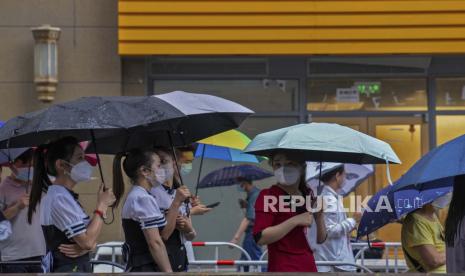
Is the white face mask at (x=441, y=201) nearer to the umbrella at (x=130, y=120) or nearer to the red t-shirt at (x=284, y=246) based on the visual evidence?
the red t-shirt at (x=284, y=246)

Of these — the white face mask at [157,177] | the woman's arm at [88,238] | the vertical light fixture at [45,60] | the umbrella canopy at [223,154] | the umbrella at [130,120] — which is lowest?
the woman's arm at [88,238]

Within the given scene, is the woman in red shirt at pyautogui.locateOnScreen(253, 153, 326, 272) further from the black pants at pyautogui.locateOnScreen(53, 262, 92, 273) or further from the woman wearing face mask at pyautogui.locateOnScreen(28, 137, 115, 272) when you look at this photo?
the black pants at pyautogui.locateOnScreen(53, 262, 92, 273)

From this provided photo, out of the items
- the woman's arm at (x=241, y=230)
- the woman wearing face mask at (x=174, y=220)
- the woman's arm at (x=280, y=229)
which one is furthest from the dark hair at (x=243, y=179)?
the woman's arm at (x=280, y=229)

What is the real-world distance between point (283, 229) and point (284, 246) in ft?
0.54

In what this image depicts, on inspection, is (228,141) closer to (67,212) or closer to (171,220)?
(171,220)

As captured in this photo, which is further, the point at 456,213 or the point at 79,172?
the point at 79,172

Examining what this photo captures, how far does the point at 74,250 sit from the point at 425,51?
27.2 ft

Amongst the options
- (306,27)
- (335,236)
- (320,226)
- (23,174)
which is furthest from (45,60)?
(320,226)

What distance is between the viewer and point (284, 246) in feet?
22.1

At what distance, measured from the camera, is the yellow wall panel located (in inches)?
532

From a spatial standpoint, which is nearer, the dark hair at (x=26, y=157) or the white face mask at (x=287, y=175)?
Result: the white face mask at (x=287, y=175)

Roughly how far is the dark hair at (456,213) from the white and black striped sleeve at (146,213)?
193cm

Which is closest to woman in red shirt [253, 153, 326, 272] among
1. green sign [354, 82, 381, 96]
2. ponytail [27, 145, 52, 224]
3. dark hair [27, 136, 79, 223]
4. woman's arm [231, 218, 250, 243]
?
dark hair [27, 136, 79, 223]

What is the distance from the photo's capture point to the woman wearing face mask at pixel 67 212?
253 inches
